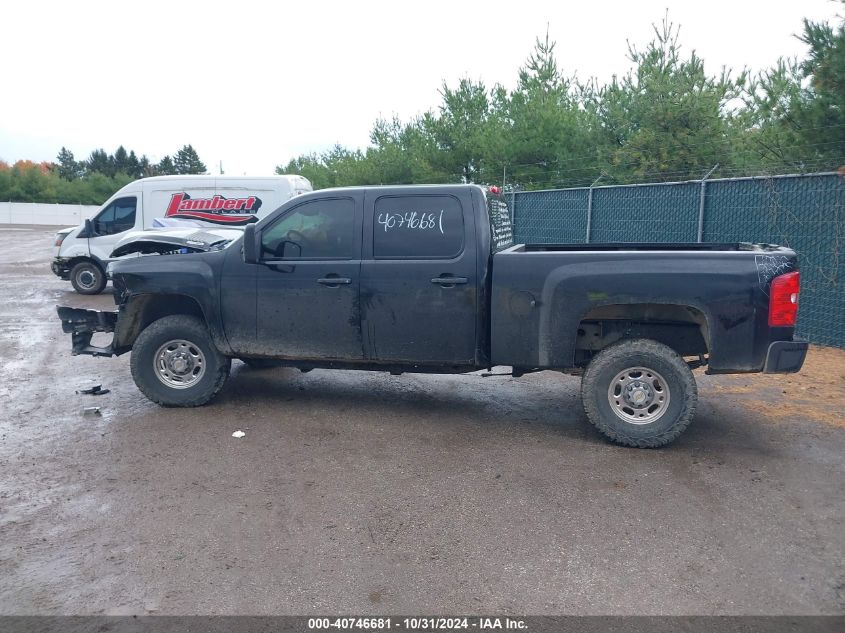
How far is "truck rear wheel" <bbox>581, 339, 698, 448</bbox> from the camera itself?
18.4ft

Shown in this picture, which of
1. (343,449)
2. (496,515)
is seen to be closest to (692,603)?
(496,515)

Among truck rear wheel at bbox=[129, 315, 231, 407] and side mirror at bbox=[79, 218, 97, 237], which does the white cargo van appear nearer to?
side mirror at bbox=[79, 218, 97, 237]

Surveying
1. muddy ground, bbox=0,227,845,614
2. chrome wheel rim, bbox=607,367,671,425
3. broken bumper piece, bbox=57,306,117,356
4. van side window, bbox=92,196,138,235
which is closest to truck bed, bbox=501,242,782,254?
chrome wheel rim, bbox=607,367,671,425

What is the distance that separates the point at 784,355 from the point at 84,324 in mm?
6151

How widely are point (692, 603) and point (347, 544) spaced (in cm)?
182

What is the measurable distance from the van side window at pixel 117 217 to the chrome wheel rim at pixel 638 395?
12806mm

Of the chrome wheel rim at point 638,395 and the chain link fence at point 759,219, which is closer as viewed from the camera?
the chrome wheel rim at point 638,395

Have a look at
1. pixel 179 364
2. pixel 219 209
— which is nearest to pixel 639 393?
A: pixel 179 364

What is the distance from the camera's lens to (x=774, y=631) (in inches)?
130

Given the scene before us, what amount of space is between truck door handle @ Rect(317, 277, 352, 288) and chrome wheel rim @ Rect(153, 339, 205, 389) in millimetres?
1388

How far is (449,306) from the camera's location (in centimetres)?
609

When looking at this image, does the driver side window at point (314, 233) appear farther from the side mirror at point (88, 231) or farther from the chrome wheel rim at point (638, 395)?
the side mirror at point (88, 231)

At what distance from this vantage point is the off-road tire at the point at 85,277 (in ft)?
52.4

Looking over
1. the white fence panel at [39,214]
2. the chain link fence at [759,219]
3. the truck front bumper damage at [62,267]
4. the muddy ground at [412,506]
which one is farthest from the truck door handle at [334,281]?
the white fence panel at [39,214]
